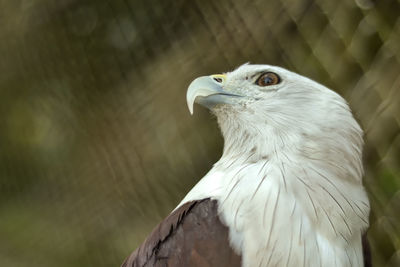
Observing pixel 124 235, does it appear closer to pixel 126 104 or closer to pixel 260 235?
pixel 126 104

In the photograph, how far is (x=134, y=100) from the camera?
288 centimetres

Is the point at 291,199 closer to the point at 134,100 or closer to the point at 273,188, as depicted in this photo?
the point at 273,188

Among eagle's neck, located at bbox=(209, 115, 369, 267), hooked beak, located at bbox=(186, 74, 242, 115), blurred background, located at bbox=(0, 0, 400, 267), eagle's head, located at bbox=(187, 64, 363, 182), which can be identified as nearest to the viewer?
eagle's neck, located at bbox=(209, 115, 369, 267)

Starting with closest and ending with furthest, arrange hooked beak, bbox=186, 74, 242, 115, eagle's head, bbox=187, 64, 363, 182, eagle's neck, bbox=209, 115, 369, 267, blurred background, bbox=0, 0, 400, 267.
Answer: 1. eagle's neck, bbox=209, 115, 369, 267
2. eagle's head, bbox=187, 64, 363, 182
3. hooked beak, bbox=186, 74, 242, 115
4. blurred background, bbox=0, 0, 400, 267

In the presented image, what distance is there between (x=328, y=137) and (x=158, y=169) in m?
1.12

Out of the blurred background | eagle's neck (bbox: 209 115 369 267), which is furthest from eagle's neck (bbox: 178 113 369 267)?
the blurred background

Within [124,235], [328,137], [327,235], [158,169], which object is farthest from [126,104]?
[327,235]

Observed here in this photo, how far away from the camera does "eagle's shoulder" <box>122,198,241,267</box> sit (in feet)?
5.55

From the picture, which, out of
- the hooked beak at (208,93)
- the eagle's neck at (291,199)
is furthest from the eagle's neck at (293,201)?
the hooked beak at (208,93)

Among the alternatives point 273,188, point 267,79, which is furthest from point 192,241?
point 267,79

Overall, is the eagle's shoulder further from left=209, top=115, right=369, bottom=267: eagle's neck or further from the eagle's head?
the eagle's head

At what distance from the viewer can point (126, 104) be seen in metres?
2.92

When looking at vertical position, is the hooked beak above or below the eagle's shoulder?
above

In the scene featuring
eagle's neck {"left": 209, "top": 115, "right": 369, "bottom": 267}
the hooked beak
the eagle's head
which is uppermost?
the hooked beak
